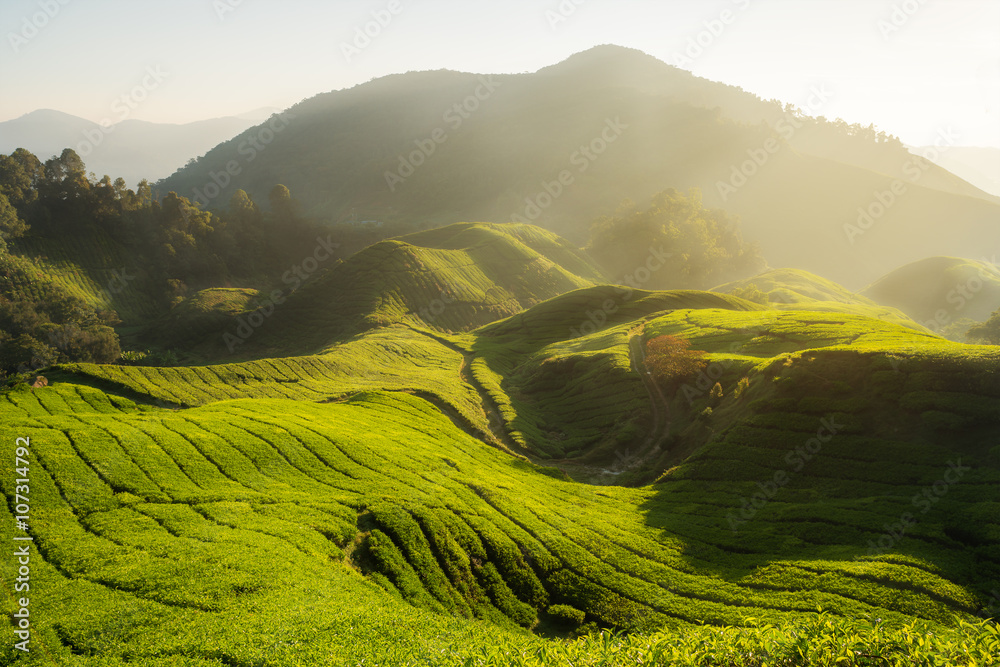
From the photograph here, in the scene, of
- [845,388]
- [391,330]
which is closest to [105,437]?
[845,388]

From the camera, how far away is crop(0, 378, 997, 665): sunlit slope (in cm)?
Answer: 1318

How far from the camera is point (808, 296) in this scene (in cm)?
10212

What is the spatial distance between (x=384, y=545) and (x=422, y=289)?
7632cm

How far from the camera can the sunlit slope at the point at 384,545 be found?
13.2 m

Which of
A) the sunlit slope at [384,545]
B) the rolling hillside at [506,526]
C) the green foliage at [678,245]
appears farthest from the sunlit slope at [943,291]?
the sunlit slope at [384,545]

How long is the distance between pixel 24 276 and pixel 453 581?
10842 cm

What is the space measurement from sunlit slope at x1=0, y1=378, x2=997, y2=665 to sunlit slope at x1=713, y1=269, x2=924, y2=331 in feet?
227

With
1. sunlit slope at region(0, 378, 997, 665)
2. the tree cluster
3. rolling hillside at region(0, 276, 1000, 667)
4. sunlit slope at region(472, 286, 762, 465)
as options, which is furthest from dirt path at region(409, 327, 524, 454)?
the tree cluster

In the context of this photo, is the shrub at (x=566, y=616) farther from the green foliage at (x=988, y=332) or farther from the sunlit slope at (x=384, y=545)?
the green foliage at (x=988, y=332)

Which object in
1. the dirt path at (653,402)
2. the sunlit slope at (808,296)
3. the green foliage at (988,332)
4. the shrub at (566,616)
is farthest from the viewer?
the green foliage at (988,332)

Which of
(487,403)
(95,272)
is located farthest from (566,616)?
(95,272)

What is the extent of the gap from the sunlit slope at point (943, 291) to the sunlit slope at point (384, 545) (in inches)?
5119

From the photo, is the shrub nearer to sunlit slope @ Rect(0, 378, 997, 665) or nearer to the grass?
sunlit slope @ Rect(0, 378, 997, 665)

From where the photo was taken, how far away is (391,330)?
258 feet
